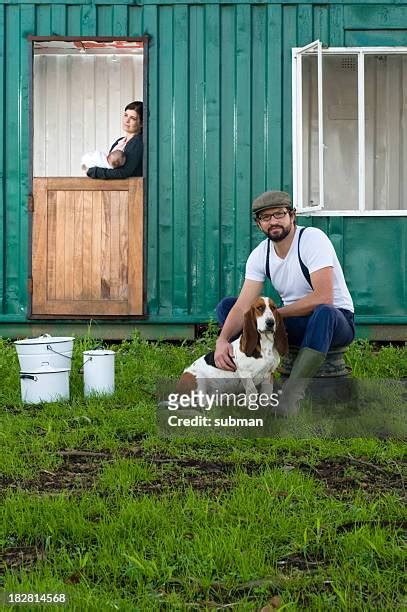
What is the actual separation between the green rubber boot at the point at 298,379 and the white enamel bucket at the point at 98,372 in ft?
4.34

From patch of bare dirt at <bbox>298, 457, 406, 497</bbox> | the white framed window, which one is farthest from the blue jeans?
the white framed window

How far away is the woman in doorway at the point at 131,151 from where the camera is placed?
812 cm

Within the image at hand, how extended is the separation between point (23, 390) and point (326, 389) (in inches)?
75.5

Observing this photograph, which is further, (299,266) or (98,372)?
(98,372)

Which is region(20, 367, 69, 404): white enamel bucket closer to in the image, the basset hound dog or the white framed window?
the basset hound dog

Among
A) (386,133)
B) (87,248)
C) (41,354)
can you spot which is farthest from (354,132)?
(41,354)

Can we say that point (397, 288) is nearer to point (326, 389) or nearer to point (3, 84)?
point (326, 389)

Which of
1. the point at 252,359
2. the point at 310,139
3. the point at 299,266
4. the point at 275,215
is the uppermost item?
the point at 310,139

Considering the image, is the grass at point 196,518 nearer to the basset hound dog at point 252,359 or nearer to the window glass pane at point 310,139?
the basset hound dog at point 252,359

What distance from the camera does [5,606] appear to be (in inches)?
102

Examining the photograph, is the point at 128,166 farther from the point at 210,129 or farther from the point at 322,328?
the point at 322,328

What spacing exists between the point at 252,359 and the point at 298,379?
0.27 m

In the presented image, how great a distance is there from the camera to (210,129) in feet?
26.3

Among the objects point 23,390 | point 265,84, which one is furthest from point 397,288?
point 23,390
